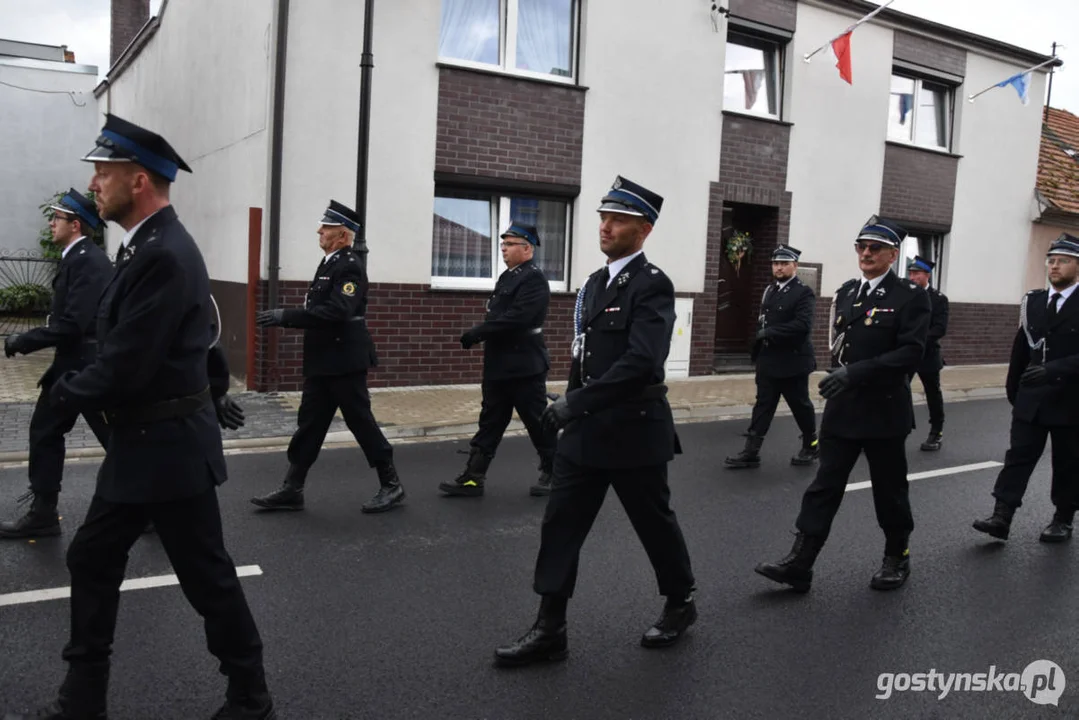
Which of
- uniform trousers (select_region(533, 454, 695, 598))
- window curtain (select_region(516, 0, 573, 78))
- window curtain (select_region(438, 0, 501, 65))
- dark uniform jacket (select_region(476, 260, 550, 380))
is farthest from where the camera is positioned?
window curtain (select_region(516, 0, 573, 78))

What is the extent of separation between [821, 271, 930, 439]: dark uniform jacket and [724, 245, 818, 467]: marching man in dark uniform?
322 centimetres

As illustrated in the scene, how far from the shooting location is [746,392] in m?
Answer: 12.8

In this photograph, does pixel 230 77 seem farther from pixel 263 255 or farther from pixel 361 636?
pixel 361 636

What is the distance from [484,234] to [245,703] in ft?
32.3

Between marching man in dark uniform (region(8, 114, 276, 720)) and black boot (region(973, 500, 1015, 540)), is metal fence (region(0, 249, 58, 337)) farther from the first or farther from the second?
black boot (region(973, 500, 1015, 540))

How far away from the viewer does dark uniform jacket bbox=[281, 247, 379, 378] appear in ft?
19.4

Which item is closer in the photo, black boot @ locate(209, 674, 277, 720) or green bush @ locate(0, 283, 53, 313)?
black boot @ locate(209, 674, 277, 720)

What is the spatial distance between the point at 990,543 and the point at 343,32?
8979 mm

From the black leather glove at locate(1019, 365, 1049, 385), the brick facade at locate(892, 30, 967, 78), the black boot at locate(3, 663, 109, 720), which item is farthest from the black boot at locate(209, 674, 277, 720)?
the brick facade at locate(892, 30, 967, 78)

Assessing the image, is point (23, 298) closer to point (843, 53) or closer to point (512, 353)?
point (512, 353)

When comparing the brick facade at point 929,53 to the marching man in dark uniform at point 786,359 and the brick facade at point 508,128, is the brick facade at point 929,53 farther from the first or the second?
the marching man in dark uniform at point 786,359

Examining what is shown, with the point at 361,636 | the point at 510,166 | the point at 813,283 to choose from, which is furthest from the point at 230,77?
the point at 361,636

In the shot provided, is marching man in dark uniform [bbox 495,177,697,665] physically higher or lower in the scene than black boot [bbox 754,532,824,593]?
higher

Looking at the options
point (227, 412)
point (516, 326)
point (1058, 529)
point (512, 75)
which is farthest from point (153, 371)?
point (512, 75)
